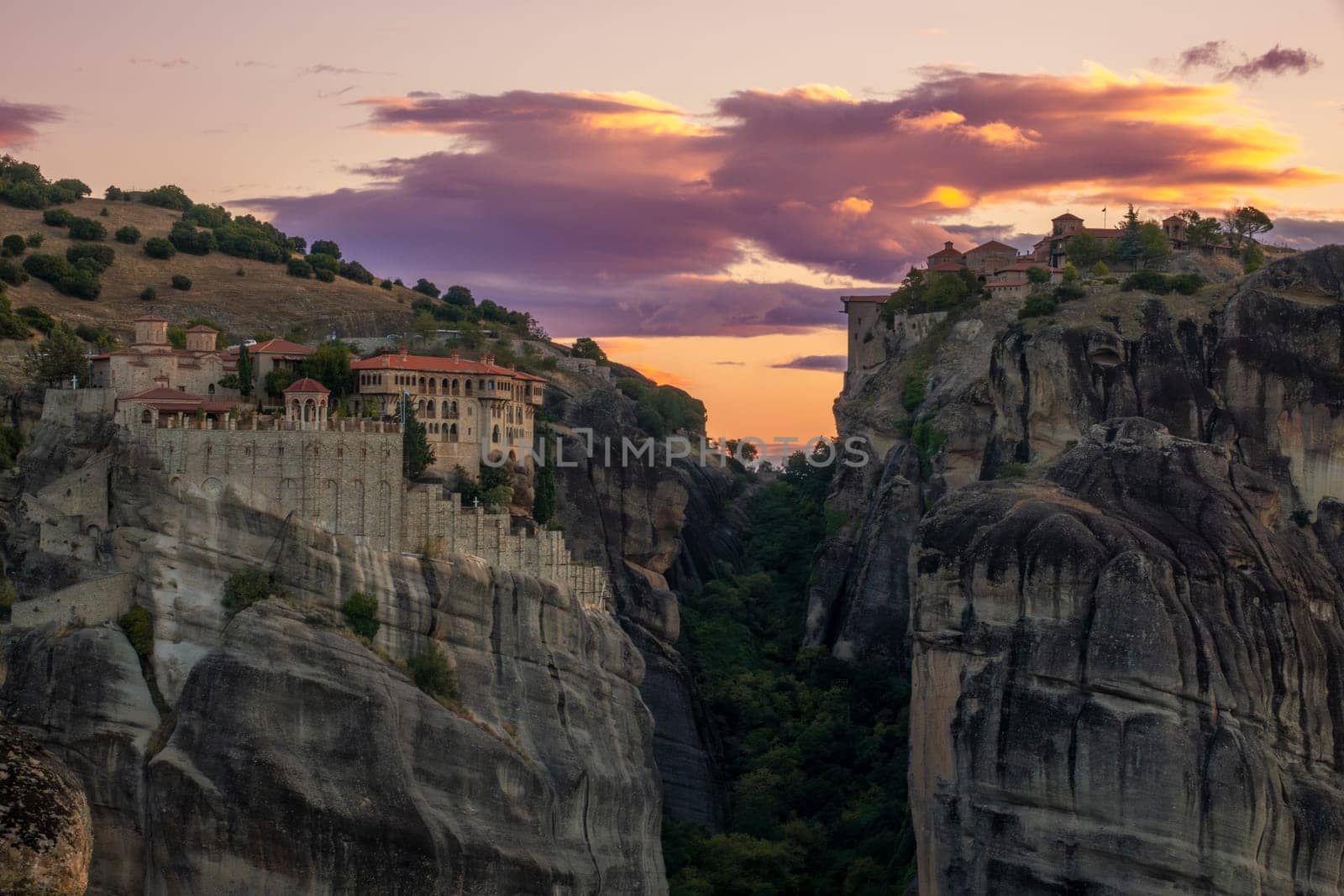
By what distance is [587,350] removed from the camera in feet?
402

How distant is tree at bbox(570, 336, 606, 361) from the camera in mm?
120250

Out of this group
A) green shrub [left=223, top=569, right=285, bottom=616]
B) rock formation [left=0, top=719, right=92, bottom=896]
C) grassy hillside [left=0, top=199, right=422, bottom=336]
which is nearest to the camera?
rock formation [left=0, top=719, right=92, bottom=896]

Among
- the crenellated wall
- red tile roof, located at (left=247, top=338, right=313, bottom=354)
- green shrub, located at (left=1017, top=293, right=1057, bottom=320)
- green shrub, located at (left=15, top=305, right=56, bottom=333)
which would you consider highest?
green shrub, located at (left=1017, top=293, right=1057, bottom=320)

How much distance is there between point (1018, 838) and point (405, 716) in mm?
21019

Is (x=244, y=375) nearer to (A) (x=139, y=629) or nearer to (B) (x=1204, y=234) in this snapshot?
(A) (x=139, y=629)

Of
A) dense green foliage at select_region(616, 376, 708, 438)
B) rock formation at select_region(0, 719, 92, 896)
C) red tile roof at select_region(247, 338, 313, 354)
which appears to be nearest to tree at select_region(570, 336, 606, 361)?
dense green foliage at select_region(616, 376, 708, 438)

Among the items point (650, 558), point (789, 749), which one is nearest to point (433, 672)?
point (789, 749)

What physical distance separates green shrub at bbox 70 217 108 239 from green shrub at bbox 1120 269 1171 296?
60.4m

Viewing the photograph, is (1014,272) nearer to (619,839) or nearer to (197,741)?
(619,839)

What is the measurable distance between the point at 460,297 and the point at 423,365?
1950 inches

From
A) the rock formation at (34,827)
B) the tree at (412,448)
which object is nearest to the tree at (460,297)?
the tree at (412,448)

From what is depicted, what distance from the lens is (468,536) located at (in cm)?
7756

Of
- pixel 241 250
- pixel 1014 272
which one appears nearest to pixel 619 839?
pixel 1014 272

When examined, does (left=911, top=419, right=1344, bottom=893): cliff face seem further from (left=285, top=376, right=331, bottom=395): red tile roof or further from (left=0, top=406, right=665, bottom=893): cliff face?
(left=285, top=376, right=331, bottom=395): red tile roof
